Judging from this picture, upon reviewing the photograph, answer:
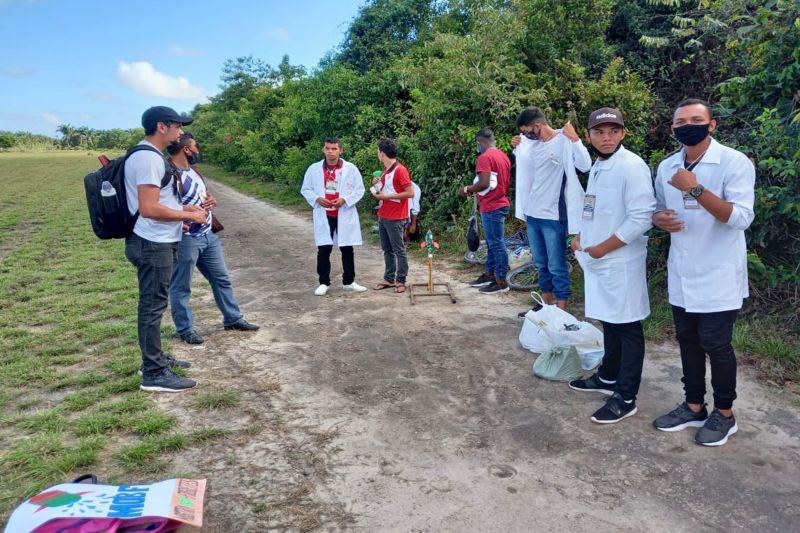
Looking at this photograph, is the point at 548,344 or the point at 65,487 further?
the point at 548,344

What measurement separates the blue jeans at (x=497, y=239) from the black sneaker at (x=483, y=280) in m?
0.20

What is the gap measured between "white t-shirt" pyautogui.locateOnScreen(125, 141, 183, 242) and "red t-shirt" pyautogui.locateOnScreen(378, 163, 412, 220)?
2.98 metres

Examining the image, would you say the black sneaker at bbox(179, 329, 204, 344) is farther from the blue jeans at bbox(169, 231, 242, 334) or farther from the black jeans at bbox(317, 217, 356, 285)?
the black jeans at bbox(317, 217, 356, 285)

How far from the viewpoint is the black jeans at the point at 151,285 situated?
4023mm

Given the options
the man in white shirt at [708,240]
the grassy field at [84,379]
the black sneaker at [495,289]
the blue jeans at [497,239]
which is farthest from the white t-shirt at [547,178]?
the man in white shirt at [708,240]

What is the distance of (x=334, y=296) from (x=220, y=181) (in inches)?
987

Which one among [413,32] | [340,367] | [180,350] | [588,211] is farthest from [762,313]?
[413,32]

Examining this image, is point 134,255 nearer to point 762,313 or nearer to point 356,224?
point 356,224

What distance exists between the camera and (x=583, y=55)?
9883 mm

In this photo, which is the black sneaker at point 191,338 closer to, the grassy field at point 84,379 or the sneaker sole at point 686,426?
the grassy field at point 84,379

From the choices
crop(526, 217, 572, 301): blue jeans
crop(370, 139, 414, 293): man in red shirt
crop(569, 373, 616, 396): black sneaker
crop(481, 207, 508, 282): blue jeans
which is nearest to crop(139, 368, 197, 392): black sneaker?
→ crop(569, 373, 616, 396): black sneaker

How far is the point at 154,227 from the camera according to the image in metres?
4.02

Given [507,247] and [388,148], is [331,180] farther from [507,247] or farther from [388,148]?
[507,247]

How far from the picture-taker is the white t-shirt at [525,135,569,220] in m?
5.13
